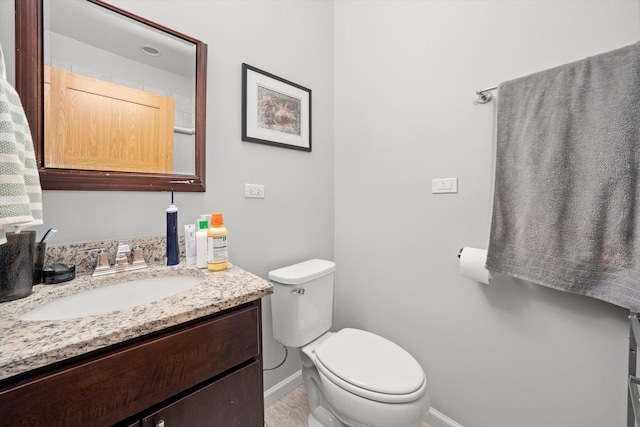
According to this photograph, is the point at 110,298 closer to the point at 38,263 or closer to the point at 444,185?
the point at 38,263

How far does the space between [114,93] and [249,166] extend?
0.58 meters

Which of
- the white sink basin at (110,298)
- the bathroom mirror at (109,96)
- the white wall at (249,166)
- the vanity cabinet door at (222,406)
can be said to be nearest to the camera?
the vanity cabinet door at (222,406)

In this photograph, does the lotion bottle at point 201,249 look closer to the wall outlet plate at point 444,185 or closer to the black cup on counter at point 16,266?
the black cup on counter at point 16,266

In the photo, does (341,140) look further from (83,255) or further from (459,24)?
(83,255)

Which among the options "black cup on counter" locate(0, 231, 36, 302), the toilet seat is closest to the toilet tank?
the toilet seat

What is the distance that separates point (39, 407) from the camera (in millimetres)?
464

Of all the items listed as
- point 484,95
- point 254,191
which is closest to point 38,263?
point 254,191

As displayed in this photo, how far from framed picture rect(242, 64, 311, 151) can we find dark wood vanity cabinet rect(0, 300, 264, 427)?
36.6 inches

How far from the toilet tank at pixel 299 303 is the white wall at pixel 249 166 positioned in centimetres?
14

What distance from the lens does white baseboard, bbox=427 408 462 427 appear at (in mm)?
1258

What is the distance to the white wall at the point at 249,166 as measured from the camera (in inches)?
38.0

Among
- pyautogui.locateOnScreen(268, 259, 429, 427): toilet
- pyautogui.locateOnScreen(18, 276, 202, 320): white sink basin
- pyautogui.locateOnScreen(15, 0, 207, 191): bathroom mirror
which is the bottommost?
pyautogui.locateOnScreen(268, 259, 429, 427): toilet

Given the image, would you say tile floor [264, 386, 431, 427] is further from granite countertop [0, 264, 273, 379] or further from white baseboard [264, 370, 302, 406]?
granite countertop [0, 264, 273, 379]

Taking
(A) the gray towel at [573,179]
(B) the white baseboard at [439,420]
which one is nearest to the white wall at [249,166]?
(B) the white baseboard at [439,420]
